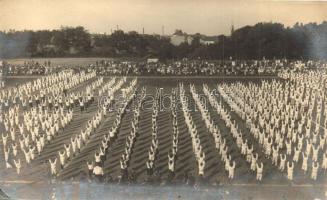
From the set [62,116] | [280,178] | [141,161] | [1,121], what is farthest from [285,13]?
[1,121]


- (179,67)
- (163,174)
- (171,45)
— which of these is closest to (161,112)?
(163,174)

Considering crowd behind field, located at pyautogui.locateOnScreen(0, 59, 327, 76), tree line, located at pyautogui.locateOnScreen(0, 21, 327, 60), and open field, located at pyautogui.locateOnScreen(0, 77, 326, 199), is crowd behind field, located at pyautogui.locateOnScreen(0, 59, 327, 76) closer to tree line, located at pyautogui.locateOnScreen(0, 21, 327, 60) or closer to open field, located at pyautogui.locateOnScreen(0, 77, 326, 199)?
tree line, located at pyautogui.locateOnScreen(0, 21, 327, 60)

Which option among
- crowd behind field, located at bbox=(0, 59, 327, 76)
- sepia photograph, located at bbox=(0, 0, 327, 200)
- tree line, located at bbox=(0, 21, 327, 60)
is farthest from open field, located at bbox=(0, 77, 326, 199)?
crowd behind field, located at bbox=(0, 59, 327, 76)

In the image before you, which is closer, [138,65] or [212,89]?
[212,89]

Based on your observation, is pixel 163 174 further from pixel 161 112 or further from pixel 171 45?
pixel 171 45

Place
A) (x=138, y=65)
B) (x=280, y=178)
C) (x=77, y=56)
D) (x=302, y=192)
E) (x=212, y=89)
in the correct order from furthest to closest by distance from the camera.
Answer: (x=138, y=65) < (x=77, y=56) < (x=212, y=89) < (x=280, y=178) < (x=302, y=192)

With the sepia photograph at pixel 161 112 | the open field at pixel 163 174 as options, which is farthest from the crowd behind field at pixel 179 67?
the open field at pixel 163 174

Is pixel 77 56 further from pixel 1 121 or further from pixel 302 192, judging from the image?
pixel 302 192
